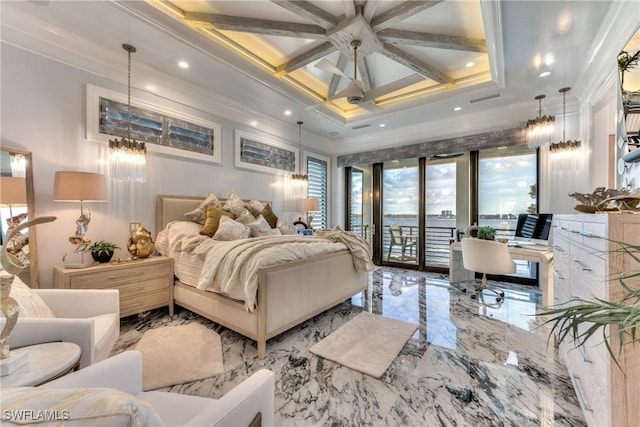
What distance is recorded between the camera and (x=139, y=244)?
2709 mm

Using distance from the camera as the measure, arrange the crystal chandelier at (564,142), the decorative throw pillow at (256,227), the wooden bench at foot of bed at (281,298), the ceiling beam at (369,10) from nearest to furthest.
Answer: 1. the wooden bench at foot of bed at (281,298)
2. the ceiling beam at (369,10)
3. the crystal chandelier at (564,142)
4. the decorative throw pillow at (256,227)

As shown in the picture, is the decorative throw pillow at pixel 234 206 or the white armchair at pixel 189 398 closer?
the white armchair at pixel 189 398

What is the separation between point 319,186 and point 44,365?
510cm

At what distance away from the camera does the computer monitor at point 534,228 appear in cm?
340

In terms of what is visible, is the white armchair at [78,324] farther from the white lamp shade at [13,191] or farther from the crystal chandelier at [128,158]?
the crystal chandelier at [128,158]

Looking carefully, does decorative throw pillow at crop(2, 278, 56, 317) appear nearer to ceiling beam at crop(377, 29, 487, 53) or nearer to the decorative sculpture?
the decorative sculpture

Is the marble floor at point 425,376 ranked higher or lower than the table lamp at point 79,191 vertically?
lower

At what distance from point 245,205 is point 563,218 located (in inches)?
142

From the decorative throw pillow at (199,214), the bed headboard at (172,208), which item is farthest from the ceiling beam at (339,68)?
the bed headboard at (172,208)

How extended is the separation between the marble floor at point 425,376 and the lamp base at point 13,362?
0.98 metres

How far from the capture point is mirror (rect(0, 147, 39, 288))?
2090 mm

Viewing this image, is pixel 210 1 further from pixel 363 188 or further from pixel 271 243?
pixel 363 188

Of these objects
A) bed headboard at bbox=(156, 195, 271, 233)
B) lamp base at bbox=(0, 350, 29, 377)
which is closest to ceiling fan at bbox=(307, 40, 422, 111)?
bed headboard at bbox=(156, 195, 271, 233)

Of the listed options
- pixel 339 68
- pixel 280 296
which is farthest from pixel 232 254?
pixel 339 68
